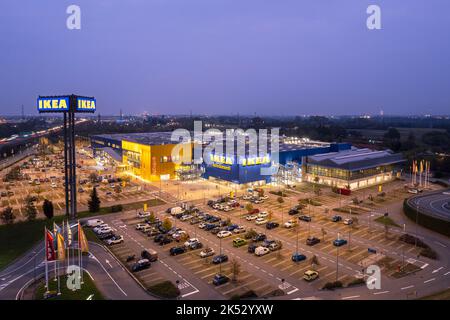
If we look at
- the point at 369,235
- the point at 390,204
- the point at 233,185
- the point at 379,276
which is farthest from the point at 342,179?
the point at 379,276

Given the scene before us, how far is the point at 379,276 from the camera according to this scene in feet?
63.2

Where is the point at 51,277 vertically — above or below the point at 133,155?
below

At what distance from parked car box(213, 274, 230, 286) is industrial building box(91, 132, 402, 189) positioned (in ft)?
80.6

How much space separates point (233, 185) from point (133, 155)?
1875cm

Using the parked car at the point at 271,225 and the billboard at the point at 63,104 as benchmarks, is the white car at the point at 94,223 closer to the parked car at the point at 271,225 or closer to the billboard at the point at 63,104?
the billboard at the point at 63,104

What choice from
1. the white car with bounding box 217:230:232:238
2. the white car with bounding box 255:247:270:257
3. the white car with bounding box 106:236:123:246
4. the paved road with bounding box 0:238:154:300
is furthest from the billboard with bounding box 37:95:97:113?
the white car with bounding box 255:247:270:257

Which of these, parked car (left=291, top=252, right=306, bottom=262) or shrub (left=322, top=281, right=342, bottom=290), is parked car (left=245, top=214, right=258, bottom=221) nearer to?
parked car (left=291, top=252, right=306, bottom=262)

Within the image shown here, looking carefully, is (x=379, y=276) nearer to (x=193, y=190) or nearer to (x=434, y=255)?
(x=434, y=255)

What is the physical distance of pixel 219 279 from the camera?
736 inches

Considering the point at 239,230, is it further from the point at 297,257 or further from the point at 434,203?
the point at 434,203

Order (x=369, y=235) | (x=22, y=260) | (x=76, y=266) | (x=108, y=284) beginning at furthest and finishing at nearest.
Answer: (x=369, y=235) < (x=22, y=260) < (x=76, y=266) < (x=108, y=284)

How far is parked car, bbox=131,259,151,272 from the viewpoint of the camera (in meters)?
20.3

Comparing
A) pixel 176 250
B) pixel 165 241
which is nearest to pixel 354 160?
pixel 165 241

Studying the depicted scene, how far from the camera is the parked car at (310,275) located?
62.2 feet
